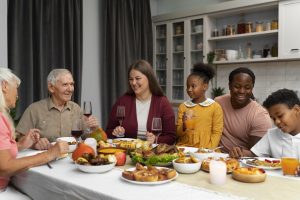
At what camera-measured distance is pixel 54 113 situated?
244cm

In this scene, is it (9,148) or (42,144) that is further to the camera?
(42,144)

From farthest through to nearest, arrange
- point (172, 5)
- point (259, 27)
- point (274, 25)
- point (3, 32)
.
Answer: point (172, 5) < point (259, 27) < point (274, 25) < point (3, 32)

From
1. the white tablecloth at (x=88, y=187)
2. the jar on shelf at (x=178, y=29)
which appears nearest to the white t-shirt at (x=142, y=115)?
the white tablecloth at (x=88, y=187)

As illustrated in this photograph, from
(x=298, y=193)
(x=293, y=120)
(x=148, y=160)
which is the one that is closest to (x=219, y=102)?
(x=293, y=120)

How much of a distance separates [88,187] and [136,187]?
198mm

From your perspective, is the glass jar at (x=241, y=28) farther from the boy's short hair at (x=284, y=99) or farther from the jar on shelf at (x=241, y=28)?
the boy's short hair at (x=284, y=99)

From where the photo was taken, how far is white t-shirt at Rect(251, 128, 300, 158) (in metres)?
1.67

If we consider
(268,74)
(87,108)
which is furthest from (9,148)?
(268,74)

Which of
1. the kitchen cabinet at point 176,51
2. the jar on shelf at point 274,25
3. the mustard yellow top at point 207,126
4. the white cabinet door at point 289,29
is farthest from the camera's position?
the kitchen cabinet at point 176,51

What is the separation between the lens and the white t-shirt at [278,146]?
167cm

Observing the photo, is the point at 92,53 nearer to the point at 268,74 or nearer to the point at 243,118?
the point at 268,74

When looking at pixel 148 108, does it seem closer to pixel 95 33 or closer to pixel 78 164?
pixel 78 164

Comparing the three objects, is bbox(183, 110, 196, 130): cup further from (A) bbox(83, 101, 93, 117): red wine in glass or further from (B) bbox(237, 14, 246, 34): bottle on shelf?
(B) bbox(237, 14, 246, 34): bottle on shelf

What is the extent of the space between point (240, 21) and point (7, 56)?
10.7 ft
